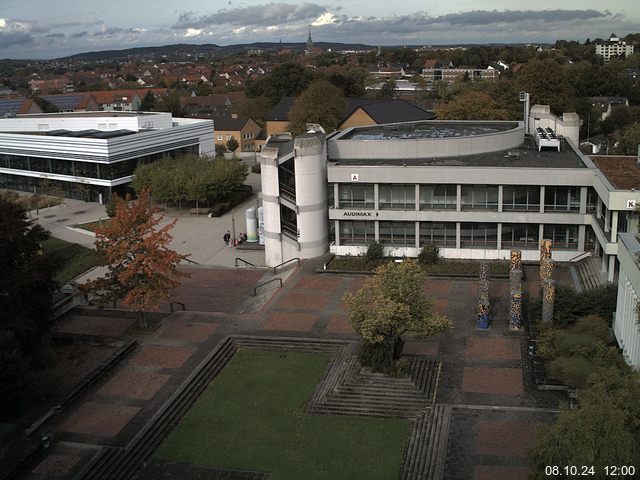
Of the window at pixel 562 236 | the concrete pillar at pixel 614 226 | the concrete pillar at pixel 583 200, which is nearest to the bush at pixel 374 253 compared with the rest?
the window at pixel 562 236

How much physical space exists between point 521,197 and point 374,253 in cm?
923

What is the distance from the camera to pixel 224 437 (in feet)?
81.7

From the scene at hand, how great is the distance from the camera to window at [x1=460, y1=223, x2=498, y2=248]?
42.9m

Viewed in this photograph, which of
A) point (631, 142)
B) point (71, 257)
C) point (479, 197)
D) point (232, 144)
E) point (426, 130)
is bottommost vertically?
point (71, 257)

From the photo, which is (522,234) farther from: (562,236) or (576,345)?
(576,345)

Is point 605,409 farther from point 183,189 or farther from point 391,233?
point 183,189

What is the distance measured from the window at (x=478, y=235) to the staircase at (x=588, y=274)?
4.89m

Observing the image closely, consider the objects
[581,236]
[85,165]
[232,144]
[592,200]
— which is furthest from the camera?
[232,144]

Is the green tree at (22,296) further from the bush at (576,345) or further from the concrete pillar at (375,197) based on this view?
the concrete pillar at (375,197)

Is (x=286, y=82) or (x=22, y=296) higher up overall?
(x=286, y=82)

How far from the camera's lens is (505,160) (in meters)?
45.4

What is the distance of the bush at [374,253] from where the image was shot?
4250 cm

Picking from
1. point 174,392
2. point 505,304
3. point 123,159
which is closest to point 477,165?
point 505,304

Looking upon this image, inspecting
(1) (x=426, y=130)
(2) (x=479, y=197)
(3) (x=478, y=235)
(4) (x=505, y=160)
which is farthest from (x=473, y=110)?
(3) (x=478, y=235)
